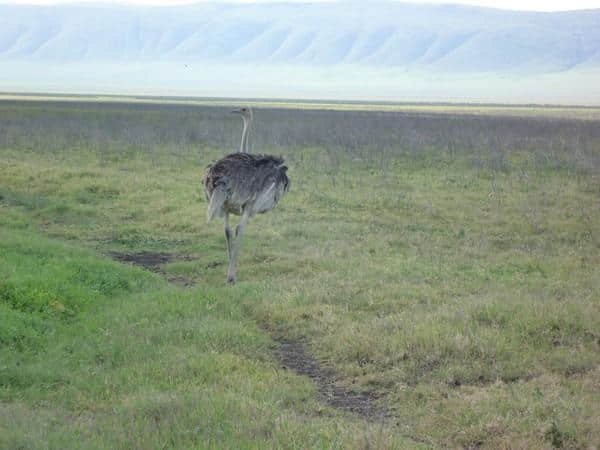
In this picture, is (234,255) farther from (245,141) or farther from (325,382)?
(325,382)

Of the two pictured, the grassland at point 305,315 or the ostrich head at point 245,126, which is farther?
the ostrich head at point 245,126

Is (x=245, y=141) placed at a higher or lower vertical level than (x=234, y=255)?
higher

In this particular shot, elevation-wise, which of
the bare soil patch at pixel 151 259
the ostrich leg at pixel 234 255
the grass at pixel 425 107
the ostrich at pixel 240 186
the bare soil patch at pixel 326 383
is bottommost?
the bare soil patch at pixel 326 383

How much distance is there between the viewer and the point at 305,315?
983 cm

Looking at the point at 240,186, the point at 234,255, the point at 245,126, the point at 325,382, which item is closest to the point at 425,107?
the point at 245,126

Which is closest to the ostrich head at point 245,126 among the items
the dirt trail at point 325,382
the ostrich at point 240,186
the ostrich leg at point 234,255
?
the ostrich at point 240,186

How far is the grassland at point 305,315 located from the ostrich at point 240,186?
2.92ft

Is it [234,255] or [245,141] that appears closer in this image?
[234,255]

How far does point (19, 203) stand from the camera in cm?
1794

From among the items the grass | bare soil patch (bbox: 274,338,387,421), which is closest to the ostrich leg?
bare soil patch (bbox: 274,338,387,421)

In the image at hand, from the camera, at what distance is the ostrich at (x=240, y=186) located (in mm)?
11180

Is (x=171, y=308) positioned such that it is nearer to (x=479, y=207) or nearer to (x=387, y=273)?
(x=387, y=273)

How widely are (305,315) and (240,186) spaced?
7.33 ft

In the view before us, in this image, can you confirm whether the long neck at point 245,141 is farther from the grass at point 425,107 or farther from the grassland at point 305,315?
the grass at point 425,107
